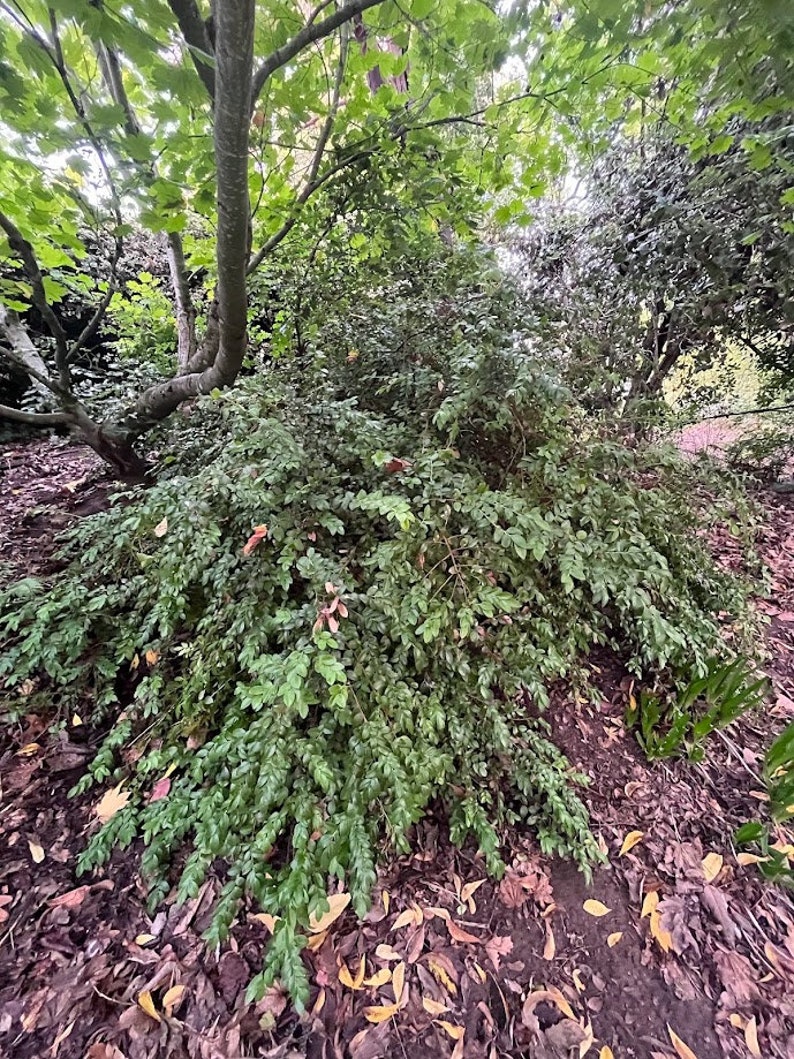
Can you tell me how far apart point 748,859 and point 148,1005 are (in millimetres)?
1866

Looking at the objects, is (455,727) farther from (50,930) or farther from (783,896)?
(50,930)

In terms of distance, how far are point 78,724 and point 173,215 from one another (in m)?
1.99

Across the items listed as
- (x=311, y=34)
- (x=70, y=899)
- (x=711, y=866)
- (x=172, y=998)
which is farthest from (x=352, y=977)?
(x=311, y=34)

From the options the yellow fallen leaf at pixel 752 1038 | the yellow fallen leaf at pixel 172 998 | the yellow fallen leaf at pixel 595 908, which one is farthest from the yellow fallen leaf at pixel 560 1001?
the yellow fallen leaf at pixel 172 998

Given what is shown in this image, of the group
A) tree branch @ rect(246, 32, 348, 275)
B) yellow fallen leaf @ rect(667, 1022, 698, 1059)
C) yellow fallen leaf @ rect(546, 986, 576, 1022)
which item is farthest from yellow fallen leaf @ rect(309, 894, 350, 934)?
tree branch @ rect(246, 32, 348, 275)

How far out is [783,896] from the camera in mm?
1446

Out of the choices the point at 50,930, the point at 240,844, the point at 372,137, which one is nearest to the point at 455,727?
the point at 240,844

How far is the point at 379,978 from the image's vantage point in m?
1.26

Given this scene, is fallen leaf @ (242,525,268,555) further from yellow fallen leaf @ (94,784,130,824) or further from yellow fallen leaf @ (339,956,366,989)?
yellow fallen leaf @ (339,956,366,989)

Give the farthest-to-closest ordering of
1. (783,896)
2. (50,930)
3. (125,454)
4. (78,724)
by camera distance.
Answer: (125,454) → (78,724) → (783,896) → (50,930)

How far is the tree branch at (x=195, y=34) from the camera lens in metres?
1.30

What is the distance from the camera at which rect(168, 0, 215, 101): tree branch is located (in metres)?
1.30

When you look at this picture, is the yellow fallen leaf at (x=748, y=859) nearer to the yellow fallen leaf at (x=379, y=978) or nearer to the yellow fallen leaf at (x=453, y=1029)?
the yellow fallen leaf at (x=453, y=1029)

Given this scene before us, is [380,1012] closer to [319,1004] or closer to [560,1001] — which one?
[319,1004]
